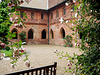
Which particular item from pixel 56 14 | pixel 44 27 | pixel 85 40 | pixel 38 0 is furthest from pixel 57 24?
pixel 85 40

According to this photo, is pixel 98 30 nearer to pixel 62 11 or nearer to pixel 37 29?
pixel 62 11

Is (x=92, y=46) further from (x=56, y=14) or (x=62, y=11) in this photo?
(x=56, y=14)

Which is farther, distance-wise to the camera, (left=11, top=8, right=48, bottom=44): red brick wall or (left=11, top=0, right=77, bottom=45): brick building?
(left=11, top=8, right=48, bottom=44): red brick wall

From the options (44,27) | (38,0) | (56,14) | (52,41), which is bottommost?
(52,41)

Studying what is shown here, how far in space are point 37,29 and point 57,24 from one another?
4.33 m

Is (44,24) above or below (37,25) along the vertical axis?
above

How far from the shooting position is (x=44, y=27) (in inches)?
769

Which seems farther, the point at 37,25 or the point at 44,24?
the point at 44,24

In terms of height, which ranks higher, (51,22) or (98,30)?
(51,22)

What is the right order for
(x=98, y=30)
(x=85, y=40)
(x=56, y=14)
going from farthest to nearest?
(x=56, y=14) → (x=85, y=40) → (x=98, y=30)

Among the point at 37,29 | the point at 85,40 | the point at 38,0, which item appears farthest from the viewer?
the point at 38,0

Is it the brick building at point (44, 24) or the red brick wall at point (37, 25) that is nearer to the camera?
the brick building at point (44, 24)

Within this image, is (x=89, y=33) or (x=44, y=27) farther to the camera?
(x=44, y=27)

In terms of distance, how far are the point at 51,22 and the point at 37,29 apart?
3096 mm
